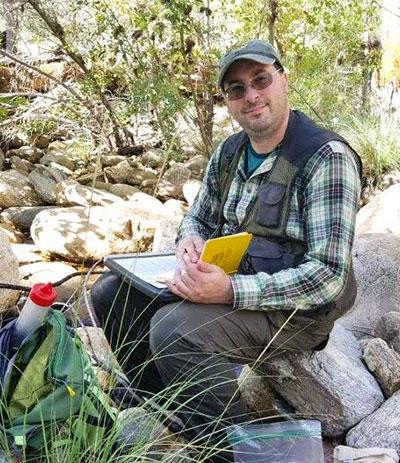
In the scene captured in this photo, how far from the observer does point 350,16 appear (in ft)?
25.7

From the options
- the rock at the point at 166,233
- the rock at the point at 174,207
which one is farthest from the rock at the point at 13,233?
the rock at the point at 166,233

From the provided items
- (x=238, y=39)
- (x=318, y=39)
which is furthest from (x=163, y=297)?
(x=318, y=39)

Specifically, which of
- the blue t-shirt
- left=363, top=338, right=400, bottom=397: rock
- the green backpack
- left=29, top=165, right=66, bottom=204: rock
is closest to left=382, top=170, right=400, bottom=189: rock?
left=363, top=338, right=400, bottom=397: rock

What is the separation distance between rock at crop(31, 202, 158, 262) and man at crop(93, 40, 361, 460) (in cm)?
363

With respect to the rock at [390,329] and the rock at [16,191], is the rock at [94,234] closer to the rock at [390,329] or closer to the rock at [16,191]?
the rock at [16,191]

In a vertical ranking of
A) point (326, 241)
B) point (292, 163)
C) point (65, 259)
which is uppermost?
point (292, 163)

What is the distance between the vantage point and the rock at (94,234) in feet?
19.7

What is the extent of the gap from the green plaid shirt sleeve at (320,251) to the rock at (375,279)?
1427 millimetres

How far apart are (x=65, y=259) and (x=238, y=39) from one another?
3104 millimetres

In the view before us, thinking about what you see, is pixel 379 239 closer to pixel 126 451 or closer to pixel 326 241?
pixel 326 241

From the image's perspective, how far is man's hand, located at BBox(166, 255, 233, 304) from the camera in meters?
2.03

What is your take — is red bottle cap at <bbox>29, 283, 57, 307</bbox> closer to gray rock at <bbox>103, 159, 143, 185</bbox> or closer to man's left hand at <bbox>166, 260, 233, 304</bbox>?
man's left hand at <bbox>166, 260, 233, 304</bbox>

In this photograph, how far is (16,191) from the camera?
27.6 feet

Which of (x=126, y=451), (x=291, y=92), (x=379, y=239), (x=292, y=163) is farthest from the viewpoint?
(x=291, y=92)
